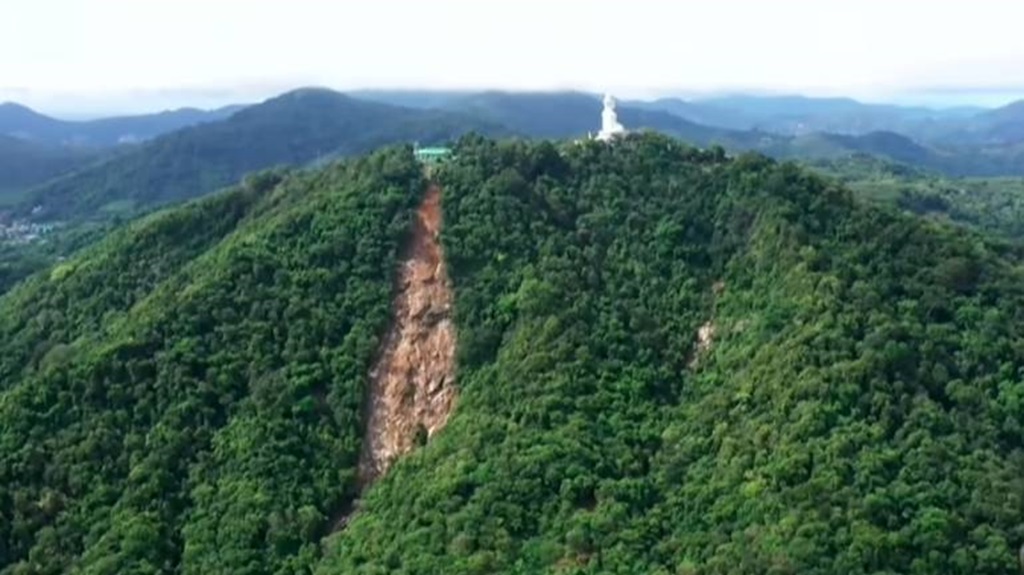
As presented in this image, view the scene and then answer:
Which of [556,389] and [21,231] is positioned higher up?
[556,389]

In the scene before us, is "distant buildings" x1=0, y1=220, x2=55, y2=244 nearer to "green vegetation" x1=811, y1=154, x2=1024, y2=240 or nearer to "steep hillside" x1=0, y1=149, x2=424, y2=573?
"steep hillside" x1=0, y1=149, x2=424, y2=573

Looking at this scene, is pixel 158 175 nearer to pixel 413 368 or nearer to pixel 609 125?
pixel 609 125

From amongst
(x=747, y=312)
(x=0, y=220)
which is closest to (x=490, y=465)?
(x=747, y=312)

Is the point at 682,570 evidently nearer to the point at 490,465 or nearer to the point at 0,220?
the point at 490,465

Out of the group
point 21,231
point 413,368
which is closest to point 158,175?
point 21,231

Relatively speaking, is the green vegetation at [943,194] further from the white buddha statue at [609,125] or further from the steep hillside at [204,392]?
the steep hillside at [204,392]

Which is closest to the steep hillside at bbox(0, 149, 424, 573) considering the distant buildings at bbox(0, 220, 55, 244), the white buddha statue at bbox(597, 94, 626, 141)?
the white buddha statue at bbox(597, 94, 626, 141)

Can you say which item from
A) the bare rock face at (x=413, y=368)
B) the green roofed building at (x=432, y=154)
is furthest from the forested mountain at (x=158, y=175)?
the bare rock face at (x=413, y=368)
